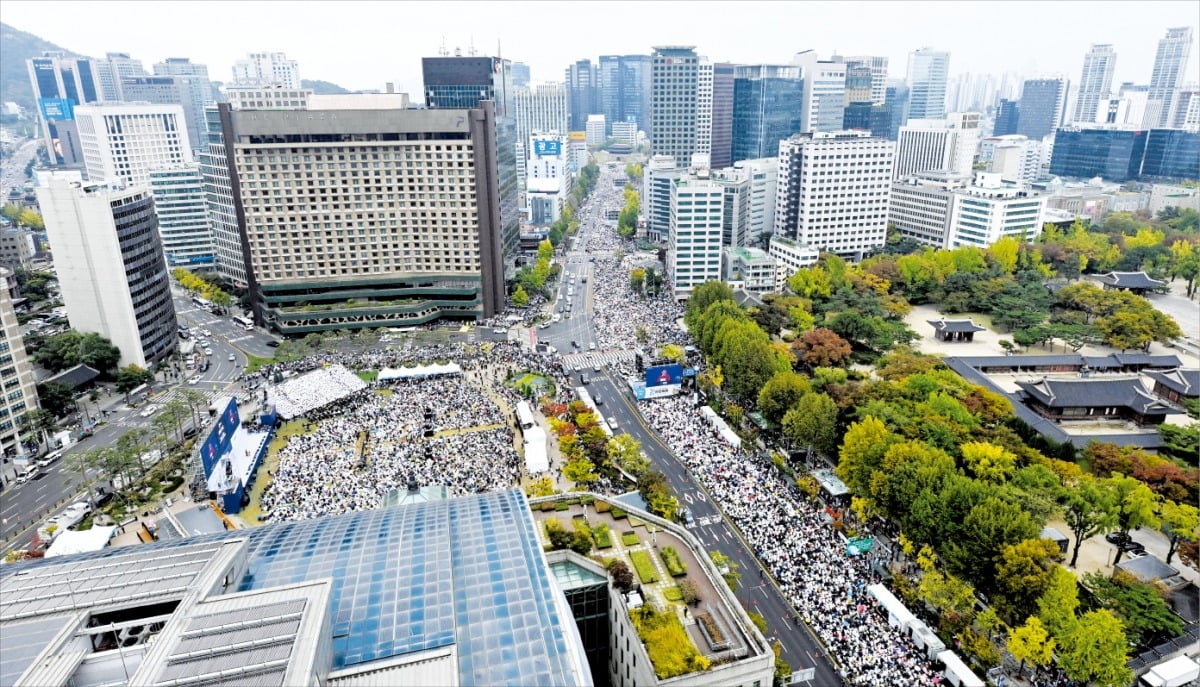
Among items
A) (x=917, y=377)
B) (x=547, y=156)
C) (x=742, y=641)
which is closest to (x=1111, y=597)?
(x=742, y=641)

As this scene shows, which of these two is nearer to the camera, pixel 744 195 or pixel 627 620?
pixel 627 620

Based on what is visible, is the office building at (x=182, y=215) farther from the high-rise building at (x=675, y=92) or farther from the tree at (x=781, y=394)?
the tree at (x=781, y=394)

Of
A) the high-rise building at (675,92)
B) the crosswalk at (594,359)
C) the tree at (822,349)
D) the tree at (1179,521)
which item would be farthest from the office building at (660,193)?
the tree at (1179,521)

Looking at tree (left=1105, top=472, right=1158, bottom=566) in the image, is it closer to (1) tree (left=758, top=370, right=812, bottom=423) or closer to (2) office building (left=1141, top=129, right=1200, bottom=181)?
(1) tree (left=758, top=370, right=812, bottom=423)

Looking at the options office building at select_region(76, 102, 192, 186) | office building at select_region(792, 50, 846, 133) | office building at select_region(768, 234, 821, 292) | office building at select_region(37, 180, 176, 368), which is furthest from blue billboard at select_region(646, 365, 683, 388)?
office building at select_region(792, 50, 846, 133)

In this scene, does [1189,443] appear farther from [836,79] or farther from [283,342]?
[836,79]

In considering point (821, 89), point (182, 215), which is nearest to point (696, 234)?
point (182, 215)
